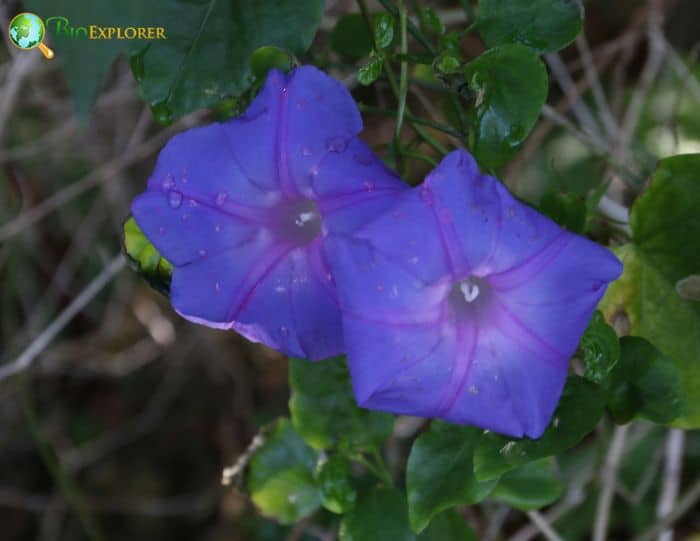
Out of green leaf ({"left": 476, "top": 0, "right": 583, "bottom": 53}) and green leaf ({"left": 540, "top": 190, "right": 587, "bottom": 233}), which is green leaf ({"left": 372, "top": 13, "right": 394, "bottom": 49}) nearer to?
green leaf ({"left": 476, "top": 0, "right": 583, "bottom": 53})

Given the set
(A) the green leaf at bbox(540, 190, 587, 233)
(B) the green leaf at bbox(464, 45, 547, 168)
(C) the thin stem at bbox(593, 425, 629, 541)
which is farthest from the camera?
(C) the thin stem at bbox(593, 425, 629, 541)

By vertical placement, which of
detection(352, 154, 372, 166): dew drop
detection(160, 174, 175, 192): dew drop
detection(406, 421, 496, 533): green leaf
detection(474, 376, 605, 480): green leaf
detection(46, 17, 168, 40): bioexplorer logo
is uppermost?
detection(46, 17, 168, 40): bioexplorer logo

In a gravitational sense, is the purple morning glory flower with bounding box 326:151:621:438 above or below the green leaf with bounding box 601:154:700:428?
above

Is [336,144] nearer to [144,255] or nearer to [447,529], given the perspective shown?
[144,255]

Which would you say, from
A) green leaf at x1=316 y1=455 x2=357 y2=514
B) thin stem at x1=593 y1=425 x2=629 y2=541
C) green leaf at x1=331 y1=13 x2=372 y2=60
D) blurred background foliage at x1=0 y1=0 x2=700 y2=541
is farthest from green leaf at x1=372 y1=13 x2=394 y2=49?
thin stem at x1=593 y1=425 x2=629 y2=541

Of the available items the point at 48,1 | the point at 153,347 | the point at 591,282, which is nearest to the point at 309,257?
the point at 591,282

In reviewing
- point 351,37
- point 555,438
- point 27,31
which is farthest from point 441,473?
point 27,31

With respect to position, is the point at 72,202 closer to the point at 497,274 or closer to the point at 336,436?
the point at 336,436

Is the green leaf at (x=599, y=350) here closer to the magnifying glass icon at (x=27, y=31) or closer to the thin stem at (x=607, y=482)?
the thin stem at (x=607, y=482)
